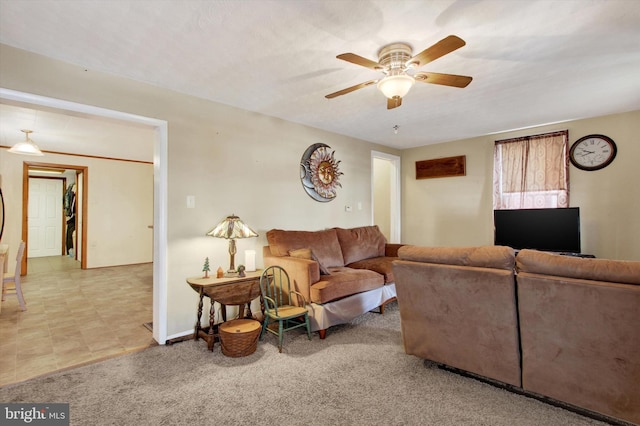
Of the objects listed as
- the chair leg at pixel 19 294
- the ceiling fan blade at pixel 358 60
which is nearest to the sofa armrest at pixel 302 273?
the ceiling fan blade at pixel 358 60

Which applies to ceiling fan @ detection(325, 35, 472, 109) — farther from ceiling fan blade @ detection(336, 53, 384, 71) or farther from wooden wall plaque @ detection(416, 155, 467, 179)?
wooden wall plaque @ detection(416, 155, 467, 179)

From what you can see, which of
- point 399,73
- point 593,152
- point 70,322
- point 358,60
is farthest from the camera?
point 593,152

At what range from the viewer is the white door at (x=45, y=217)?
7652 millimetres

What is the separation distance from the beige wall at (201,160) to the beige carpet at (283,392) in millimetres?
721

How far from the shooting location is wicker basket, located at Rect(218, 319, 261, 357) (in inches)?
95.2

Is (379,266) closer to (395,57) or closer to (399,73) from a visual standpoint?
(399,73)

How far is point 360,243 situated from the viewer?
4246 mm

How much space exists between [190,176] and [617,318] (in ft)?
10.5

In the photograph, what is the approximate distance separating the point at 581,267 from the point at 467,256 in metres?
0.55

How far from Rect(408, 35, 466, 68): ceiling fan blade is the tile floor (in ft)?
10.2

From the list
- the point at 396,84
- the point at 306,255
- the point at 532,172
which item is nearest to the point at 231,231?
the point at 306,255

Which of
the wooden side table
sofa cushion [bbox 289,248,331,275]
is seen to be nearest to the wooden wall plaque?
sofa cushion [bbox 289,248,331,275]

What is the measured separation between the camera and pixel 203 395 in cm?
194

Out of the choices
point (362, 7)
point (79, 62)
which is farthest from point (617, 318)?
point (79, 62)
